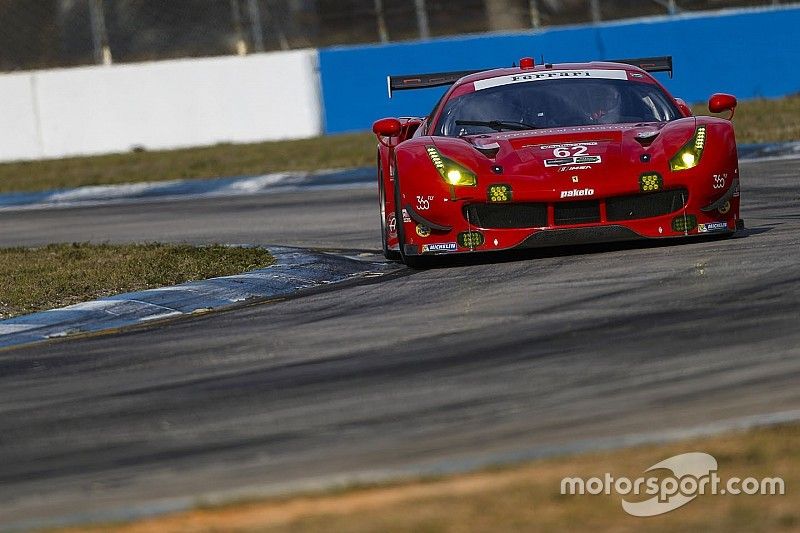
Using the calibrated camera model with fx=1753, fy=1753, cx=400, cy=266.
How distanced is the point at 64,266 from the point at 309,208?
15.2 feet

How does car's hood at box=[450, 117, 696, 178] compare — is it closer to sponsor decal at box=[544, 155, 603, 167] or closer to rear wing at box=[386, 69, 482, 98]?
sponsor decal at box=[544, 155, 603, 167]

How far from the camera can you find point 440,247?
9539mm

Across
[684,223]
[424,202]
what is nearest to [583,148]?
[684,223]

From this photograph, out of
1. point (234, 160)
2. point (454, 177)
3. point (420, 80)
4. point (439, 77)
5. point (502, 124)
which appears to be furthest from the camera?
point (234, 160)

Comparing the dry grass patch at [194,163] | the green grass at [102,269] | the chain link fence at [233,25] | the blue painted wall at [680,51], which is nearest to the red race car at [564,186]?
the green grass at [102,269]

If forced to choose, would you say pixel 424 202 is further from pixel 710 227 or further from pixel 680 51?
pixel 680 51

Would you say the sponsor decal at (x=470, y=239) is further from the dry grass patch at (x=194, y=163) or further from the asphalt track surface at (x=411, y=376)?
the dry grass patch at (x=194, y=163)

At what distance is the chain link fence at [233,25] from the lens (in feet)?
89.3

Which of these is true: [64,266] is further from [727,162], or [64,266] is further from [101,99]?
[101,99]

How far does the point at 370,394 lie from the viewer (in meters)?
5.89

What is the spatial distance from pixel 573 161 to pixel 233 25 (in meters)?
18.9

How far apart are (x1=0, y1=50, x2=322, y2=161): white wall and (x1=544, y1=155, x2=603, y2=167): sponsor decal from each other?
1691cm

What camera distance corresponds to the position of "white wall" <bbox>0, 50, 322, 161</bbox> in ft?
85.0

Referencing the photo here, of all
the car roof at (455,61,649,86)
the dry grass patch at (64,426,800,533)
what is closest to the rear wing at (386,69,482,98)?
the car roof at (455,61,649,86)
